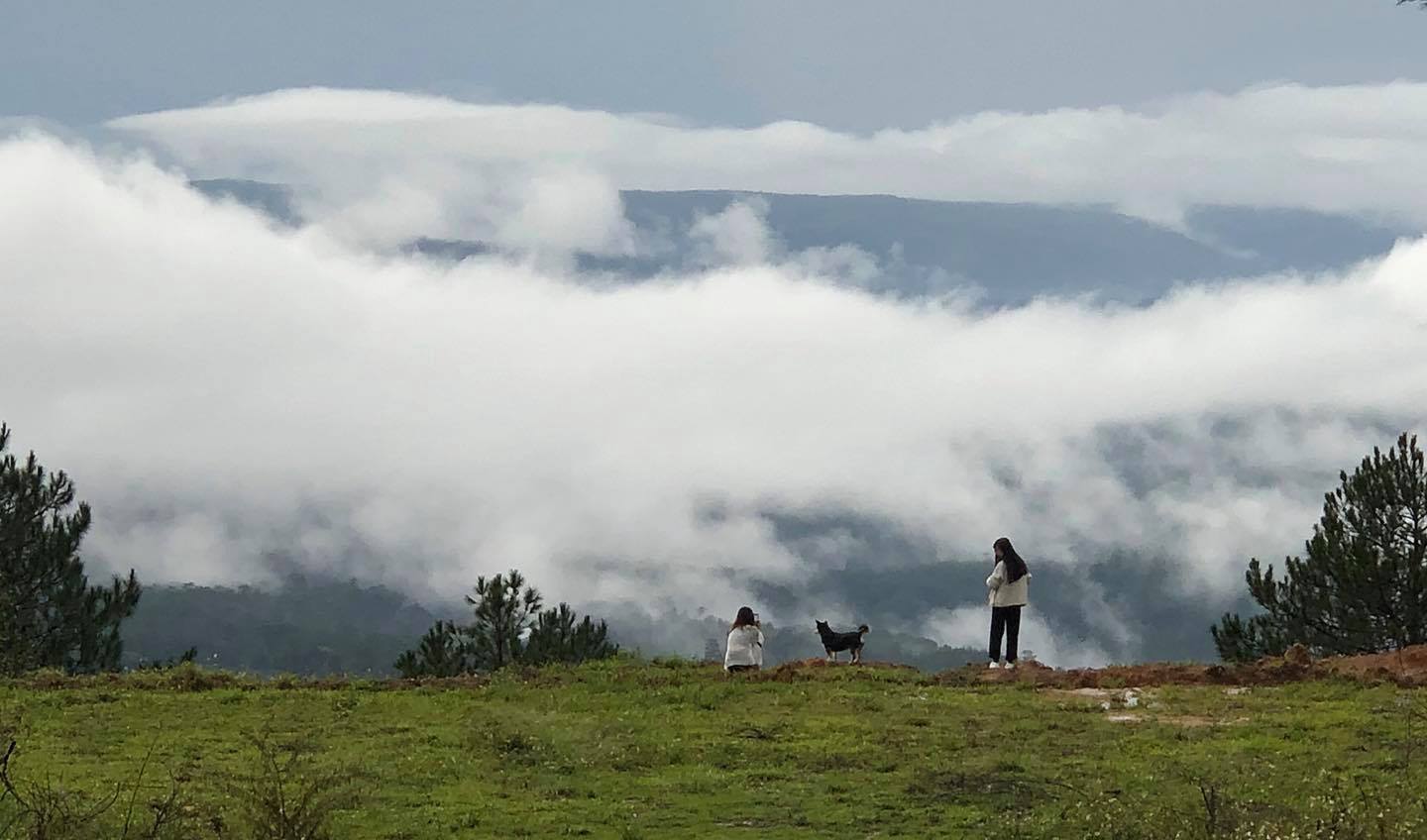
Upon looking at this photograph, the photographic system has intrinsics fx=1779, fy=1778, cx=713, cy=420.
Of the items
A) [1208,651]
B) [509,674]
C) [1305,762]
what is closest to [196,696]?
[509,674]

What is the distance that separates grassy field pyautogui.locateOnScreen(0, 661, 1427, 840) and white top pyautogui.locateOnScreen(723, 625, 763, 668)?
1.19 meters

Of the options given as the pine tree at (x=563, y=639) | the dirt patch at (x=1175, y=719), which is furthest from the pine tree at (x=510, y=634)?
the dirt patch at (x=1175, y=719)

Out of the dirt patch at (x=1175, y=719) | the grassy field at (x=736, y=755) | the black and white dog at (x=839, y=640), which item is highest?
the black and white dog at (x=839, y=640)

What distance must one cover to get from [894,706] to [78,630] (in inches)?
1280

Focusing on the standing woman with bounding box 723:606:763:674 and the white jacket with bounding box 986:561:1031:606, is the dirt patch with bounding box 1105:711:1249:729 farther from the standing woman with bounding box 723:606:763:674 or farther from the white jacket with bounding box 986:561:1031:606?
the standing woman with bounding box 723:606:763:674

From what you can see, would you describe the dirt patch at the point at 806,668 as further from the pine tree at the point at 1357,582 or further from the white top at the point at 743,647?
the pine tree at the point at 1357,582

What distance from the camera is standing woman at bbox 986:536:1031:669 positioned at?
77.8ft

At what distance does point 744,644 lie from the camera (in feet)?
79.2

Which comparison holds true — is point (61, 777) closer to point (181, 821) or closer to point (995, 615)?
point (181, 821)

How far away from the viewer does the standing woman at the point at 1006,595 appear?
2372 centimetres

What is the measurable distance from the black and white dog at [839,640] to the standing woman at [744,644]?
6.88 ft

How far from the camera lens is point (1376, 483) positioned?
3900cm

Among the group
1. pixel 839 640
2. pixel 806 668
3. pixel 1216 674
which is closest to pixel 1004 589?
pixel 806 668

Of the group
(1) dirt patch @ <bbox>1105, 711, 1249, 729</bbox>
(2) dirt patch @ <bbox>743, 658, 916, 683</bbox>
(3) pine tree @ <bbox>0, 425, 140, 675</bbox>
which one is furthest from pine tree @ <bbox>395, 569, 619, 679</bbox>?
(1) dirt patch @ <bbox>1105, 711, 1249, 729</bbox>
